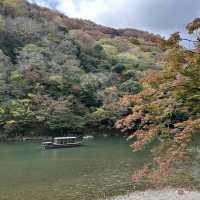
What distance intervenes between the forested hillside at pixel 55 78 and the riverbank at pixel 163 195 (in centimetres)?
2330

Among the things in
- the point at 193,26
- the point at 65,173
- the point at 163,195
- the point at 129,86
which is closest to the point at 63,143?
the point at 65,173

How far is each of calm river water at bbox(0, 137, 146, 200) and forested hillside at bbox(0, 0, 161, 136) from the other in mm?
11784

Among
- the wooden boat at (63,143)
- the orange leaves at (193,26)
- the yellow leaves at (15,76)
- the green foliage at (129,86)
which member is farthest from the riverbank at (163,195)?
the green foliage at (129,86)

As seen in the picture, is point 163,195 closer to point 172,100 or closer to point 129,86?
point 172,100

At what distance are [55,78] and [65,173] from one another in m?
36.5

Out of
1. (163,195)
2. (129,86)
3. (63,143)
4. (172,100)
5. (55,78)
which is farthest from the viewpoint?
(129,86)

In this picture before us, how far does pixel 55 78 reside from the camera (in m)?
63.1

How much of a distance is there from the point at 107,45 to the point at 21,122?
1775 inches

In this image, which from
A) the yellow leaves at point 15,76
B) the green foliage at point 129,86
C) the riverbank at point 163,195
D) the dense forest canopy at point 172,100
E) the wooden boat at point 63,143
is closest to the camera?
the dense forest canopy at point 172,100

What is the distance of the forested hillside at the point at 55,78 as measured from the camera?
56.9 metres

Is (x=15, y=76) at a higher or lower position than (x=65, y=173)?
higher

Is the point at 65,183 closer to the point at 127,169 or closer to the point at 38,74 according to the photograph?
the point at 127,169

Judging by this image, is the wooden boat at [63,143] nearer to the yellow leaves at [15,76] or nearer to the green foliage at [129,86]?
the yellow leaves at [15,76]

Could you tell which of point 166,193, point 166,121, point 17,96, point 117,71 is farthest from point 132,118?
point 117,71
